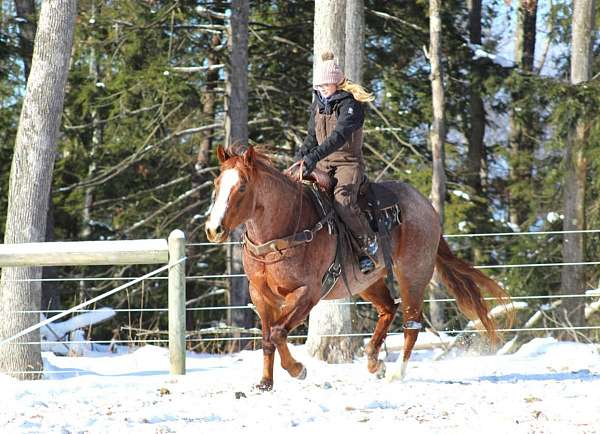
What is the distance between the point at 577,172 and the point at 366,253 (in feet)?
29.1

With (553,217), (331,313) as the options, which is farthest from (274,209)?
(553,217)

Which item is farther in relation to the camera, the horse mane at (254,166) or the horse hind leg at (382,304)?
the horse hind leg at (382,304)

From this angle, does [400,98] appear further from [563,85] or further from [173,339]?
[173,339]

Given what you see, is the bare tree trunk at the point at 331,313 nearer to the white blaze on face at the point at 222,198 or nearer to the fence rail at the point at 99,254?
the fence rail at the point at 99,254

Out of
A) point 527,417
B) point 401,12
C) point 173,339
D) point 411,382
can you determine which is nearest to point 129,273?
point 401,12

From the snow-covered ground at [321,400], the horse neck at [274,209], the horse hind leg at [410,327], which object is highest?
the horse neck at [274,209]

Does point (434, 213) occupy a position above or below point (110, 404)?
above

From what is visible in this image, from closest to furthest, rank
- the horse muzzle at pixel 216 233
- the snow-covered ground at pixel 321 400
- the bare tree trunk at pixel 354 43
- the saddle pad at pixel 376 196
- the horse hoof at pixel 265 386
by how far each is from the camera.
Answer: the snow-covered ground at pixel 321 400
the horse muzzle at pixel 216 233
the horse hoof at pixel 265 386
the saddle pad at pixel 376 196
the bare tree trunk at pixel 354 43

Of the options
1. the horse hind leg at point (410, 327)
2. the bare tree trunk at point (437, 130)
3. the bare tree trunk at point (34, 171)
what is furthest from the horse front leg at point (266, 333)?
the bare tree trunk at point (437, 130)

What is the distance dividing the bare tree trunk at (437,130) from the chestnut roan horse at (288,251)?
7.11 metres

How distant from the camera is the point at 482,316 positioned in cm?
862

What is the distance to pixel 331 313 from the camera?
32.9ft

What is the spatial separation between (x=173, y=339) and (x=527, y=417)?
3934 millimetres

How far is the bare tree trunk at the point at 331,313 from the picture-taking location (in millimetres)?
9984
